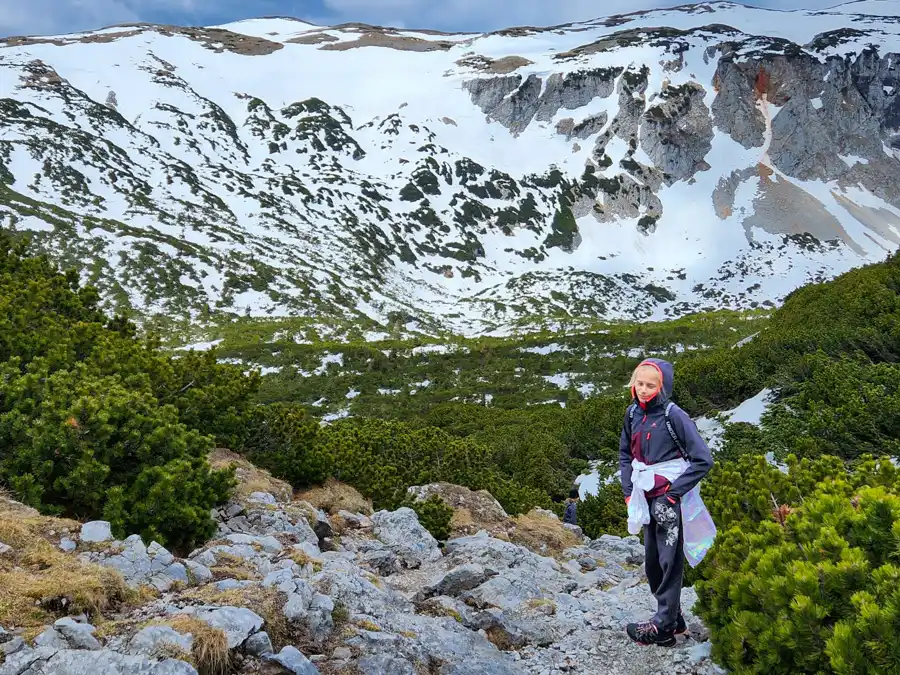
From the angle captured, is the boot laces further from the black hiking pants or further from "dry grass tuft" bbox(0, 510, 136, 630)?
"dry grass tuft" bbox(0, 510, 136, 630)

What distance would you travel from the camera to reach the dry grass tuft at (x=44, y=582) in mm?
3757

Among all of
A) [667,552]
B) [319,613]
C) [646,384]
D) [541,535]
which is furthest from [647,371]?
[541,535]

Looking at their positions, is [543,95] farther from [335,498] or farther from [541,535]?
[335,498]

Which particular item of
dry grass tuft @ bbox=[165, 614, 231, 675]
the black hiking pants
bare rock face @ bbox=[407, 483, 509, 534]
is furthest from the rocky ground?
bare rock face @ bbox=[407, 483, 509, 534]

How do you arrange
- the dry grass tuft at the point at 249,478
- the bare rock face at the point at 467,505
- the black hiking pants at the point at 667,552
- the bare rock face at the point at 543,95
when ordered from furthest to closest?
1. the bare rock face at the point at 543,95
2. the bare rock face at the point at 467,505
3. the dry grass tuft at the point at 249,478
4. the black hiking pants at the point at 667,552

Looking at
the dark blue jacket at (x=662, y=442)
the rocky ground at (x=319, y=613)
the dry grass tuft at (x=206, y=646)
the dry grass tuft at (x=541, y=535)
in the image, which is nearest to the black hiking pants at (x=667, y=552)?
the dark blue jacket at (x=662, y=442)

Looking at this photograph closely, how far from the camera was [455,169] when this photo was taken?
144875 millimetres

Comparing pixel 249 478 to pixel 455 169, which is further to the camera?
pixel 455 169

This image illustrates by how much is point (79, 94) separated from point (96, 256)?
7078 cm

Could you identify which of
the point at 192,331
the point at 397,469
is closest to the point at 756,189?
the point at 192,331

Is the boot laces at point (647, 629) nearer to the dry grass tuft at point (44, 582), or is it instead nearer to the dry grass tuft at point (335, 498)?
the dry grass tuft at point (44, 582)

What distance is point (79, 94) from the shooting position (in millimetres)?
121750

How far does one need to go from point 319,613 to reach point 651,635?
9.91 feet

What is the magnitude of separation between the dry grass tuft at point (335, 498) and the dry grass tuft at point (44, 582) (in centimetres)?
523
